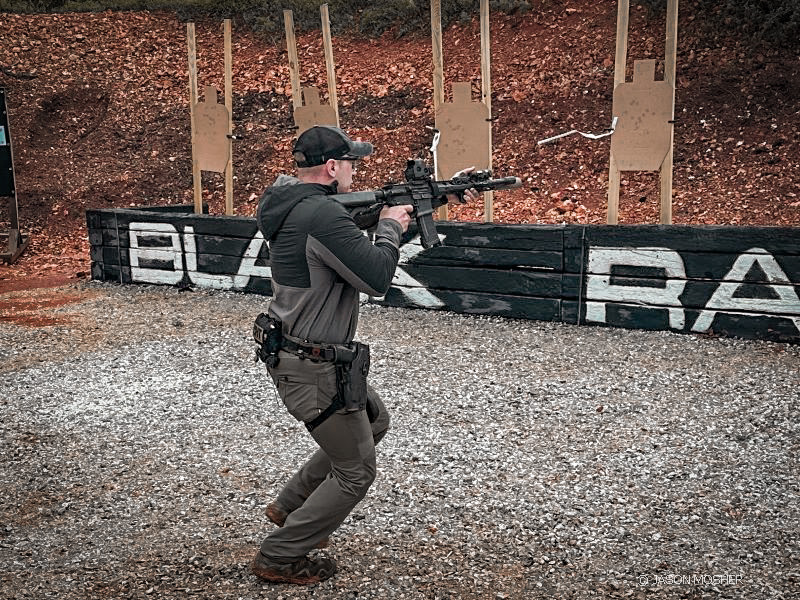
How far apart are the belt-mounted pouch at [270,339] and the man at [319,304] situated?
0.03 m

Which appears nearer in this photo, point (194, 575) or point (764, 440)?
point (194, 575)

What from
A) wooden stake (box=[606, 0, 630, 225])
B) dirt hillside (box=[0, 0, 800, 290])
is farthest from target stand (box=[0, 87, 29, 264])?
wooden stake (box=[606, 0, 630, 225])

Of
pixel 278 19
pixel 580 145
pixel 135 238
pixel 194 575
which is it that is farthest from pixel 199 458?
pixel 278 19

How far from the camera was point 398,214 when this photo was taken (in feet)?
13.6

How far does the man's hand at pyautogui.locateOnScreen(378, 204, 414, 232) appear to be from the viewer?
412cm

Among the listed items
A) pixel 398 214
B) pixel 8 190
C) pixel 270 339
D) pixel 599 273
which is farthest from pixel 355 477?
pixel 8 190

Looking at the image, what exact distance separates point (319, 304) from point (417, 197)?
38.9 inches

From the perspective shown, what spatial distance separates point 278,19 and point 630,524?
59.8 ft

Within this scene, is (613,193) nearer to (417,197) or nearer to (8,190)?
(417,197)

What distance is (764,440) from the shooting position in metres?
5.60

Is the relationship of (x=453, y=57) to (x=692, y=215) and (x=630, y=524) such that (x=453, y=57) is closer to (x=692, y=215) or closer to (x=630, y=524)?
(x=692, y=215)

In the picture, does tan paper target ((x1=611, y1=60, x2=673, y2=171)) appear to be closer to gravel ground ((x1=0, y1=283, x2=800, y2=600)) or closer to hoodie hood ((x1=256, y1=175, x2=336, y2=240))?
gravel ground ((x1=0, y1=283, x2=800, y2=600))

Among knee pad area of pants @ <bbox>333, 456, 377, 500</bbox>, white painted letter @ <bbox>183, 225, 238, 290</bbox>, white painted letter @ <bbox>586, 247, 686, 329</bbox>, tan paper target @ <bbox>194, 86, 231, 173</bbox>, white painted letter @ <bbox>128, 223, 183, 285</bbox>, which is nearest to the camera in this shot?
knee pad area of pants @ <bbox>333, 456, 377, 500</bbox>

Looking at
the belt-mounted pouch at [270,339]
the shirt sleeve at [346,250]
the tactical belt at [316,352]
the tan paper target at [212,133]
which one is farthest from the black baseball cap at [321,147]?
the tan paper target at [212,133]
